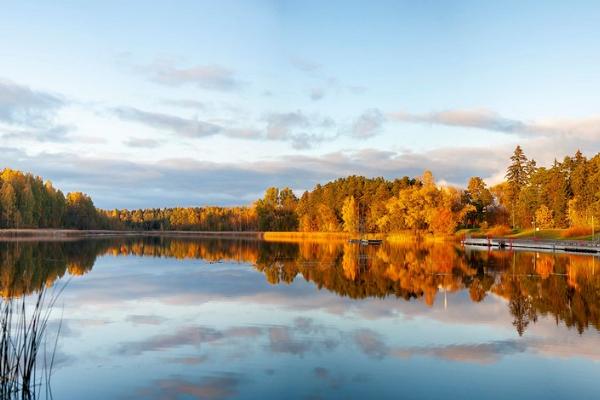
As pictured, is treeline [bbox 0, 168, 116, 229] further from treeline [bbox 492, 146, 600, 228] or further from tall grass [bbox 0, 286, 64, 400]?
tall grass [bbox 0, 286, 64, 400]

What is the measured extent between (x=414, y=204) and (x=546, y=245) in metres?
41.7

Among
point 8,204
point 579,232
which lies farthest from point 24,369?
point 8,204

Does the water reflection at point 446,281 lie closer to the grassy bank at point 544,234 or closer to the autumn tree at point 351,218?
the grassy bank at point 544,234

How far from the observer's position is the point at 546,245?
225 feet

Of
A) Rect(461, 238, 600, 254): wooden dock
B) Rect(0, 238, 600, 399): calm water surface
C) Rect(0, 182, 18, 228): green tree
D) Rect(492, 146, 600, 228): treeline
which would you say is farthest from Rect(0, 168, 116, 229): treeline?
Rect(492, 146, 600, 228): treeline

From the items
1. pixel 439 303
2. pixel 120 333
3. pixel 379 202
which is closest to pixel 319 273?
pixel 439 303

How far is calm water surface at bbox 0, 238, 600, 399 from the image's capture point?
41.2 feet

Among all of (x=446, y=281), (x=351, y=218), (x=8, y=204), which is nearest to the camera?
(x=446, y=281)

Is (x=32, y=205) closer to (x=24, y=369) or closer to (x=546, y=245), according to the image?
(x=546, y=245)

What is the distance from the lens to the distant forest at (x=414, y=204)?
325ft

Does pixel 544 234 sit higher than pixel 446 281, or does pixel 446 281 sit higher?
pixel 544 234

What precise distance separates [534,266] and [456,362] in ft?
109

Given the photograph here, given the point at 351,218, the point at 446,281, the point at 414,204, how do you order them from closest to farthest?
the point at 446,281 → the point at 414,204 → the point at 351,218

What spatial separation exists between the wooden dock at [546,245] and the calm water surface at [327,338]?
2961 cm
